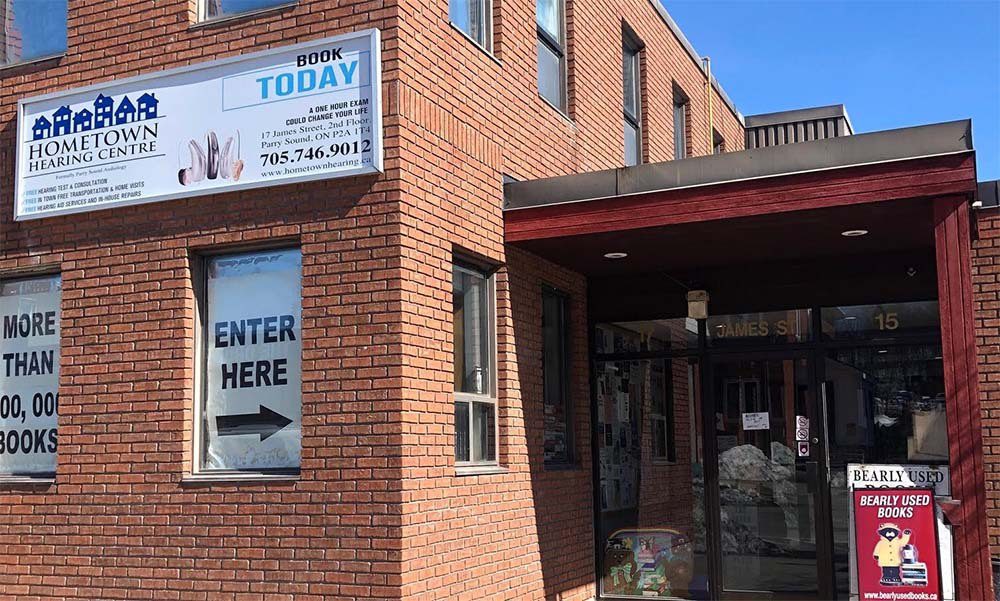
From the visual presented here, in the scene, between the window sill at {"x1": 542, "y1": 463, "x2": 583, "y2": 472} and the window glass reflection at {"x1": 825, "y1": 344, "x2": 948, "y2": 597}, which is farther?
the window sill at {"x1": 542, "y1": 463, "x2": 583, "y2": 472}

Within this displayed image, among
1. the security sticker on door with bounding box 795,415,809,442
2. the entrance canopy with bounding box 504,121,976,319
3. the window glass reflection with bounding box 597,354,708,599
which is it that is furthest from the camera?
the window glass reflection with bounding box 597,354,708,599

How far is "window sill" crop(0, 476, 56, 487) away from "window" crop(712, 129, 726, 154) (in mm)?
11739

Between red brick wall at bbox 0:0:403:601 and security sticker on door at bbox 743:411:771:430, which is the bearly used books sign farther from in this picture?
security sticker on door at bbox 743:411:771:430

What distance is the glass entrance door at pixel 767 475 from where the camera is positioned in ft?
31.9

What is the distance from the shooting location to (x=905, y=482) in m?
8.50

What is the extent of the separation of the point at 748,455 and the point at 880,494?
6.56 ft

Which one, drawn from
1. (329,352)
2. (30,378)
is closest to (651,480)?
(329,352)

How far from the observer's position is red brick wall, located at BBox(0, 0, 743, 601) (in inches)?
291

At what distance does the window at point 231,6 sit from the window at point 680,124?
8.13 meters

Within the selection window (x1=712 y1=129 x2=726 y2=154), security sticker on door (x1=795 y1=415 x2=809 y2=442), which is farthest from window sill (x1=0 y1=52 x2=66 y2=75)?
window (x1=712 y1=129 x2=726 y2=154)

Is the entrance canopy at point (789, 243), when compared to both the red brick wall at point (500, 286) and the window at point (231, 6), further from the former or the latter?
the window at point (231, 6)

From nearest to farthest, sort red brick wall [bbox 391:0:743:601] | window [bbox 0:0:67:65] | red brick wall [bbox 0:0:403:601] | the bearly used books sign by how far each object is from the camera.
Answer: red brick wall [bbox 0:0:403:601]
red brick wall [bbox 391:0:743:601]
the bearly used books sign
window [bbox 0:0:67:65]

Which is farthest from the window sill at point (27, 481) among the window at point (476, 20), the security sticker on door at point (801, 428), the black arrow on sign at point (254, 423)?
the security sticker on door at point (801, 428)

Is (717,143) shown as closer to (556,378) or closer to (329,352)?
(556,378)
